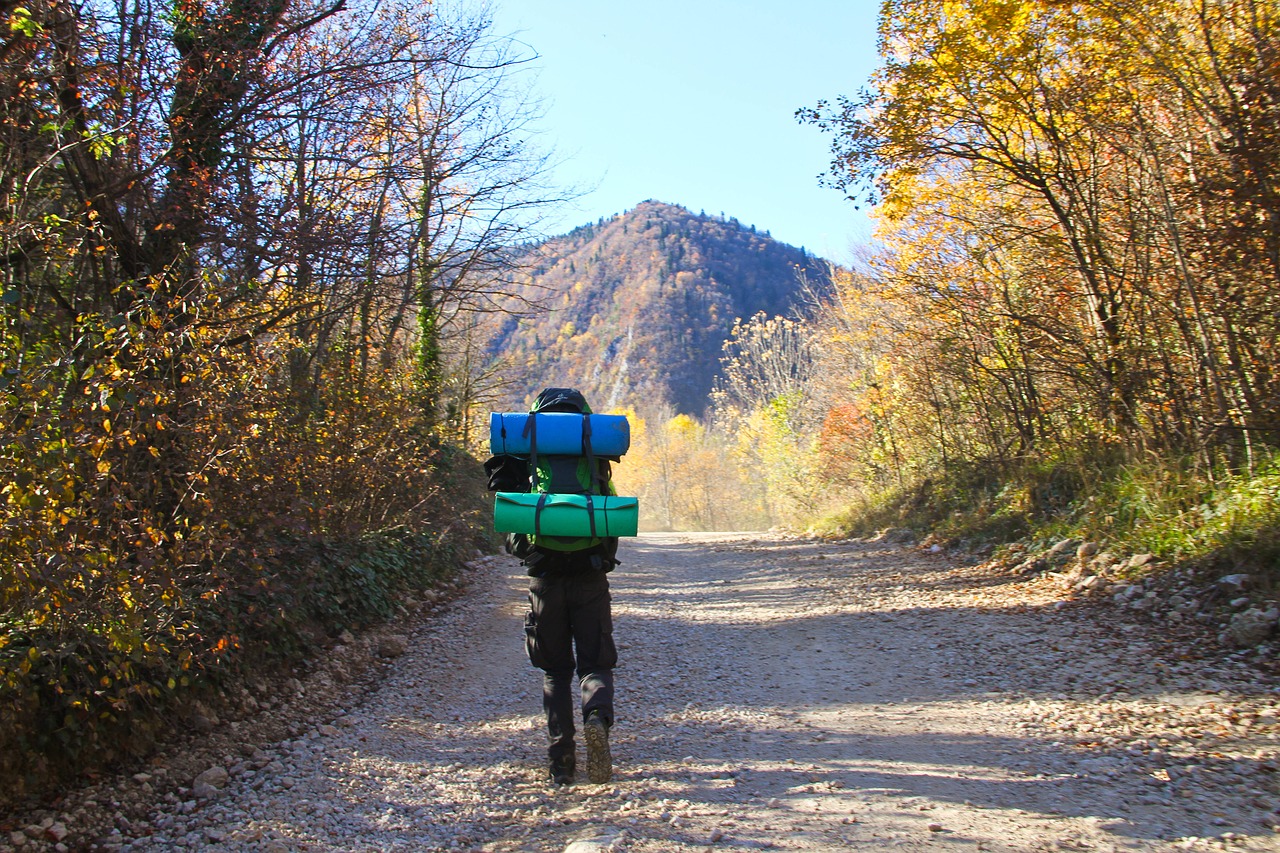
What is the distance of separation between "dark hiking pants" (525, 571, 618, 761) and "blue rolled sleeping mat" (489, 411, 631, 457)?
0.69 metres

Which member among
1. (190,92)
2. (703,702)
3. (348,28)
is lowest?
(703,702)

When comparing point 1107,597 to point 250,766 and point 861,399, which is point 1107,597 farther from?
point 861,399

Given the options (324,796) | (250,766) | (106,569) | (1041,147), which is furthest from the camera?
(1041,147)

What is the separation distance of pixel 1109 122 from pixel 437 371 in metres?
11.5

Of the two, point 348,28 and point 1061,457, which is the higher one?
point 348,28

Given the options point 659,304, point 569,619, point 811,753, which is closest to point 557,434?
point 569,619

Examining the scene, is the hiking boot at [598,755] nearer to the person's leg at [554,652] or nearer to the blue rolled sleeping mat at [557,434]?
the person's leg at [554,652]

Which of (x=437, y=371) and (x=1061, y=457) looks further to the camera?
(x=437, y=371)

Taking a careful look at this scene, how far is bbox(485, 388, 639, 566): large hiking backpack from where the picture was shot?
14.2ft

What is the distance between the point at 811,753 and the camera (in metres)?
→ 4.62

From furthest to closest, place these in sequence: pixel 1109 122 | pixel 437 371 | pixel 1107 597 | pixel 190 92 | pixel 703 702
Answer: pixel 437 371 → pixel 1109 122 → pixel 1107 597 → pixel 190 92 → pixel 703 702

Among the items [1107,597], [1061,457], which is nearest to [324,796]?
[1107,597]

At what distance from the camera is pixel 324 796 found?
436 cm

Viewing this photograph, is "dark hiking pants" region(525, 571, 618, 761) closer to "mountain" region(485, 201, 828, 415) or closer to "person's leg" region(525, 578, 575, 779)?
"person's leg" region(525, 578, 575, 779)
